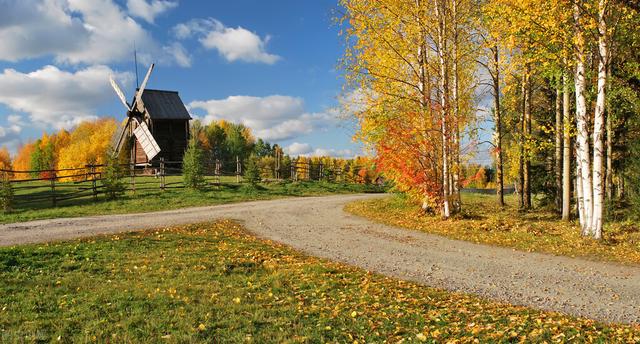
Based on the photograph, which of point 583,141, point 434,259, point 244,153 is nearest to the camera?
point 434,259

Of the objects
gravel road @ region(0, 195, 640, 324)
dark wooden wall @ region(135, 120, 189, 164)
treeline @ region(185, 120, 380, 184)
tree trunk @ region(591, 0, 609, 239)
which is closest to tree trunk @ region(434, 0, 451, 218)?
gravel road @ region(0, 195, 640, 324)

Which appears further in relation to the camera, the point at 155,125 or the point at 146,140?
the point at 155,125

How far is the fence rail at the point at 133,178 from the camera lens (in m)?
24.8

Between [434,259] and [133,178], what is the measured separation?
2297 cm

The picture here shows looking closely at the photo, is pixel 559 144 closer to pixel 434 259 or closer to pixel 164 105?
pixel 434 259

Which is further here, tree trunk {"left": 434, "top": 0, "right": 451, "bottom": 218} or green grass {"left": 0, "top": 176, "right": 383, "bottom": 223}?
green grass {"left": 0, "top": 176, "right": 383, "bottom": 223}

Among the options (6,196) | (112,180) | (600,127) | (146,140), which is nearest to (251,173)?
(112,180)

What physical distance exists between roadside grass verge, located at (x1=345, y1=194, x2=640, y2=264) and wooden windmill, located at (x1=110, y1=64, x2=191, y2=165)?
28.1 m

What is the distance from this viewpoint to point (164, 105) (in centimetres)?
4091

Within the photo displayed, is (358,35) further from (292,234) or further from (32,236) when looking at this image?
(32,236)

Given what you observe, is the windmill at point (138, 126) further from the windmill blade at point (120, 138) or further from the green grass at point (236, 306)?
the green grass at point (236, 306)

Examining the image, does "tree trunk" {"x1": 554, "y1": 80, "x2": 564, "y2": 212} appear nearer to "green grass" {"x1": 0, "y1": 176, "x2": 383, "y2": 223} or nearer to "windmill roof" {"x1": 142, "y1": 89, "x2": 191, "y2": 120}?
"green grass" {"x1": 0, "y1": 176, "x2": 383, "y2": 223}

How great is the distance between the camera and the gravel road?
24.3 ft

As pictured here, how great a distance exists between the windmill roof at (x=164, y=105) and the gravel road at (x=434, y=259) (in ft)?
80.4
